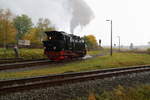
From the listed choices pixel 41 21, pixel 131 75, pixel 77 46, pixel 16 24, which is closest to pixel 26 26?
pixel 16 24

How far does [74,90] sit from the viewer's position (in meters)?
8.14

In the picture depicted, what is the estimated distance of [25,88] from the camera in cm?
730

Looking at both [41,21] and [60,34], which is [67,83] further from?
[41,21]

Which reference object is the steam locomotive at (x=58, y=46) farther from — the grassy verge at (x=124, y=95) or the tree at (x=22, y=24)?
the tree at (x=22, y=24)

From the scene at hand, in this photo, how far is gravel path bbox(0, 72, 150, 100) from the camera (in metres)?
6.96

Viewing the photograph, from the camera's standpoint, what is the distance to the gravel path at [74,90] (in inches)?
274

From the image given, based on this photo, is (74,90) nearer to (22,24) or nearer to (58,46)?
(58,46)

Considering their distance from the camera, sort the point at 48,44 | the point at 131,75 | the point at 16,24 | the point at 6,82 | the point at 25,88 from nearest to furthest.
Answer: the point at 25,88 < the point at 6,82 < the point at 131,75 < the point at 48,44 < the point at 16,24

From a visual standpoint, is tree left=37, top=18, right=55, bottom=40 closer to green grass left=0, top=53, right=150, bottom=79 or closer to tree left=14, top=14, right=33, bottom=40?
tree left=14, top=14, right=33, bottom=40

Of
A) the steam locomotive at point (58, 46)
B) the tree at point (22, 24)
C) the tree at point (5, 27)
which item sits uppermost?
the tree at point (22, 24)

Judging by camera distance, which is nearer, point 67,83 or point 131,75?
point 67,83

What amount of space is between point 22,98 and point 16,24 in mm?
77954

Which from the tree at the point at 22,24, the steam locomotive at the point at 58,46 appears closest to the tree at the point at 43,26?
the tree at the point at 22,24

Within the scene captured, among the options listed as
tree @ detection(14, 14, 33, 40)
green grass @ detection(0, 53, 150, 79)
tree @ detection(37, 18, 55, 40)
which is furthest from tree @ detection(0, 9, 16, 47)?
tree @ detection(14, 14, 33, 40)
